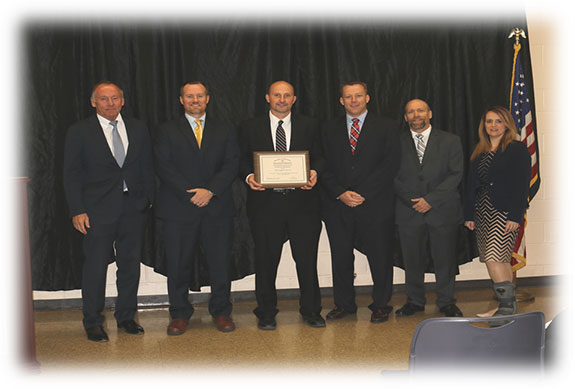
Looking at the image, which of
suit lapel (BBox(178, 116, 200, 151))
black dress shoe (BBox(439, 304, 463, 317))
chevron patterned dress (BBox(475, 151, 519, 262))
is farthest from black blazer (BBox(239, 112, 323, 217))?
black dress shoe (BBox(439, 304, 463, 317))

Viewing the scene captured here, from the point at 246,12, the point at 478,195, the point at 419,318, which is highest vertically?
the point at 246,12

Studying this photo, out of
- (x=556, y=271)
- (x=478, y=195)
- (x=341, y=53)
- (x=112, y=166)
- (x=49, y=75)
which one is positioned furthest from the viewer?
(x=556, y=271)

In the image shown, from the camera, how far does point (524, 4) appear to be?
5645 millimetres

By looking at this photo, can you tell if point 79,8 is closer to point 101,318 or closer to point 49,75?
point 49,75

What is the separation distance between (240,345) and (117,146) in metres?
1.57

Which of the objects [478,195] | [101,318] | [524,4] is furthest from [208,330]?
[524,4]

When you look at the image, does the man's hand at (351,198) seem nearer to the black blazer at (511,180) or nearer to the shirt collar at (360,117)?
the shirt collar at (360,117)

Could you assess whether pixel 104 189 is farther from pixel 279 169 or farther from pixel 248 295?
pixel 248 295

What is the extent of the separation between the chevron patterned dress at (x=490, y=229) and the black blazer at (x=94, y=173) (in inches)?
96.0

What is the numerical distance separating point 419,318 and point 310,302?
2.75 feet

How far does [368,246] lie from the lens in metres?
4.62

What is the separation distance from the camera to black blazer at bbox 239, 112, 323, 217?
14.6 ft

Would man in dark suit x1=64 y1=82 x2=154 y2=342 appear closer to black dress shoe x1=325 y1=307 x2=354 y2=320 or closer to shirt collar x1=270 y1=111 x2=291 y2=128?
shirt collar x1=270 y1=111 x2=291 y2=128

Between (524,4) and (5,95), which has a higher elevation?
(524,4)
